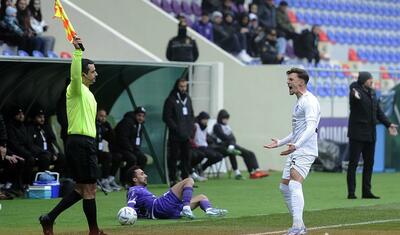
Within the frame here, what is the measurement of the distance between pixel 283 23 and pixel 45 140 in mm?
13932

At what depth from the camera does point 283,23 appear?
3247 centimetres

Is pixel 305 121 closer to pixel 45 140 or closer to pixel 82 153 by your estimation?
pixel 82 153

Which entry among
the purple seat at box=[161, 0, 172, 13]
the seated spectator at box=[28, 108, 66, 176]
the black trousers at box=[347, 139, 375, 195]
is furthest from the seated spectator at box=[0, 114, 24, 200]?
the purple seat at box=[161, 0, 172, 13]

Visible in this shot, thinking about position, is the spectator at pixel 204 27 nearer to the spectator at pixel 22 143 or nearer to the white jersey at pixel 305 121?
the spectator at pixel 22 143

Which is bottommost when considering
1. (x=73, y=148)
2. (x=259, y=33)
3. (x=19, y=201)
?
(x=19, y=201)

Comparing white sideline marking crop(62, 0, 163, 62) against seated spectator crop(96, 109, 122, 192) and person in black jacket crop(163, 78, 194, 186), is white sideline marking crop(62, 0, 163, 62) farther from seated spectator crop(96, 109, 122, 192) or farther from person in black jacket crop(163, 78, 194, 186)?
seated spectator crop(96, 109, 122, 192)

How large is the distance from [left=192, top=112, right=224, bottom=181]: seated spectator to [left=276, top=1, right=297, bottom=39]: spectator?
29.5 feet

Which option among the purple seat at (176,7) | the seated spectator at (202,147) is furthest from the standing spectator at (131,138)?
the purple seat at (176,7)

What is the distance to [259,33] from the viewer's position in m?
30.6

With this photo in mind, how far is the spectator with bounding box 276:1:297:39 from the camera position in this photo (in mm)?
32312

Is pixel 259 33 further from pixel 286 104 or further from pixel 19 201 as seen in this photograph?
pixel 19 201

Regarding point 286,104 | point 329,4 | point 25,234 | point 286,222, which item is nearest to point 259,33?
point 286,104

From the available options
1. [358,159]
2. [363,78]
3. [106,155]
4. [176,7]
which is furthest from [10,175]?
[176,7]

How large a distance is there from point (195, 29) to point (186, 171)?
8059mm
